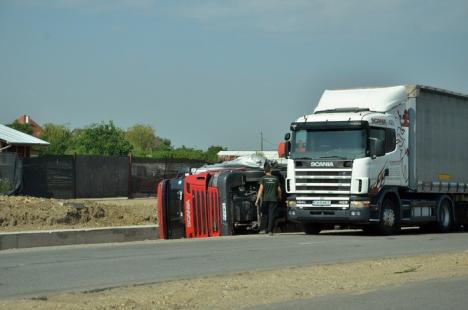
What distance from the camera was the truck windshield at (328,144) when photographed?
2119 centimetres

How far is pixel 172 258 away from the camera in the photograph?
49.4ft

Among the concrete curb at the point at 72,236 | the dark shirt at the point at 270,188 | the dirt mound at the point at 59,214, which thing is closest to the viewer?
the concrete curb at the point at 72,236

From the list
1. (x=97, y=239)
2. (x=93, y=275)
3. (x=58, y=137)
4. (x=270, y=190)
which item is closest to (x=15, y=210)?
(x=97, y=239)

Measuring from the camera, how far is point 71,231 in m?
20.6

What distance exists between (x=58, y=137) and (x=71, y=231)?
82830 mm

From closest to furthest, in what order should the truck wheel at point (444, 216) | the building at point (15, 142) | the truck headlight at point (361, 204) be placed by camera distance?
1. the truck headlight at point (361, 204)
2. the truck wheel at point (444, 216)
3. the building at point (15, 142)

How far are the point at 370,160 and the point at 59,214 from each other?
1069 centimetres

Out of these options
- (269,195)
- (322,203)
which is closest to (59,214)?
(269,195)

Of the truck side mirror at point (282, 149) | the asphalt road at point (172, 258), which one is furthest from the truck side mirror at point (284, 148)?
the asphalt road at point (172, 258)

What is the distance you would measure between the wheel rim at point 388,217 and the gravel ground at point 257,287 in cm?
732

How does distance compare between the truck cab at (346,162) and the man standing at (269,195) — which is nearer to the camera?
the truck cab at (346,162)

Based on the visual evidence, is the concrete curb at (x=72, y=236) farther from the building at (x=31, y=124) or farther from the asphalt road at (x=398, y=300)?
the building at (x=31, y=124)

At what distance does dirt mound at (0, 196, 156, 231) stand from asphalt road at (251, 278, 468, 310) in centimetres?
1524

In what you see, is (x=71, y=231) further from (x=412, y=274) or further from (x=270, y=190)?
(x=412, y=274)
